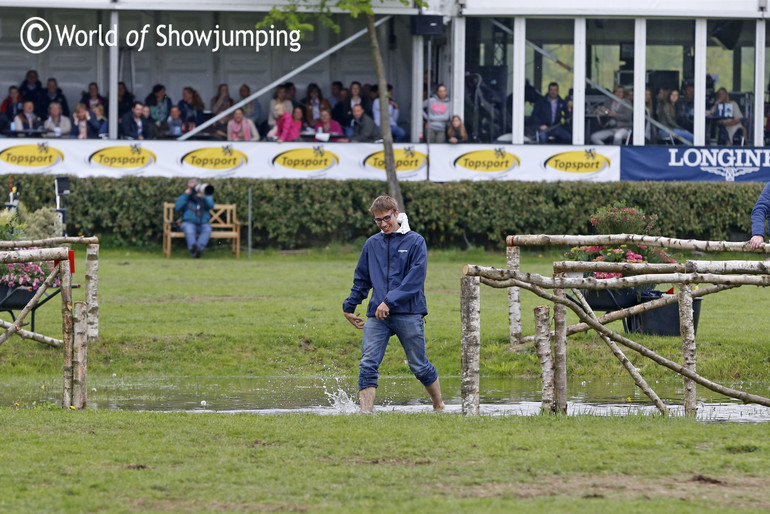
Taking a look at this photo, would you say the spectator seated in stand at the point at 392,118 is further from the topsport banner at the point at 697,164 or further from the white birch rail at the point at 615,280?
the white birch rail at the point at 615,280

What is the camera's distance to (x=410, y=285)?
9.27 meters

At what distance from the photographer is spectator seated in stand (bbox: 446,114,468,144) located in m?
26.6

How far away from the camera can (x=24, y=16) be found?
30.4m

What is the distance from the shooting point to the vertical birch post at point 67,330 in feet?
31.4

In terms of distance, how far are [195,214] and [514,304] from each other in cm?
1186

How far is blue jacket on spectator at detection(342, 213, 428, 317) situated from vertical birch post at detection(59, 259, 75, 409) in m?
2.42

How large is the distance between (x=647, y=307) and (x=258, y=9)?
757 inches

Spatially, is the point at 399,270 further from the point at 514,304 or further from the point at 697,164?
the point at 697,164

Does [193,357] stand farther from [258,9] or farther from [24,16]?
[24,16]

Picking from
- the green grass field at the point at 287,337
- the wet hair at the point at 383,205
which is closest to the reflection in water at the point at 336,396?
the green grass field at the point at 287,337

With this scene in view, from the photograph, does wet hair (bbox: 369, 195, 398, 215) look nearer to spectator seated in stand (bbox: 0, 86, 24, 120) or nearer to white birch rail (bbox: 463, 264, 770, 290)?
white birch rail (bbox: 463, 264, 770, 290)

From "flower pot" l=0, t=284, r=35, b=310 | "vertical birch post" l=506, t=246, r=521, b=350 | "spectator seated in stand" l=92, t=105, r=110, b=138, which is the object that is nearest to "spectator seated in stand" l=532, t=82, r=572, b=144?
"spectator seated in stand" l=92, t=105, r=110, b=138

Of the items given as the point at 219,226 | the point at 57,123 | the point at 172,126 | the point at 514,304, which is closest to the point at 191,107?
the point at 172,126

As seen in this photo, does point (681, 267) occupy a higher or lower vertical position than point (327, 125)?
lower
